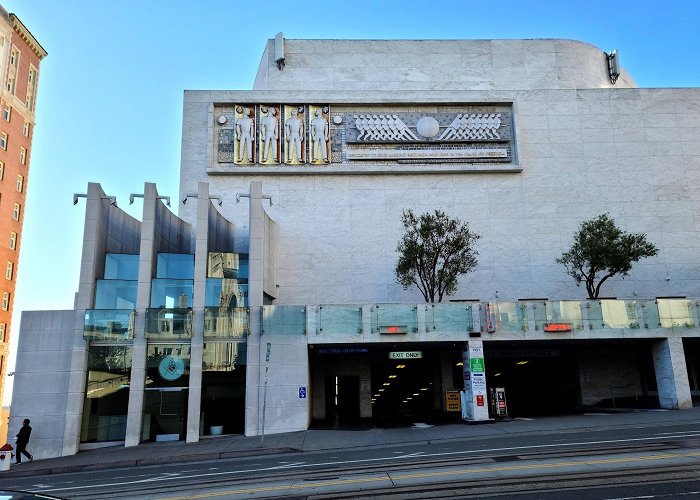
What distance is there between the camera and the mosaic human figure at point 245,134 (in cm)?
3744

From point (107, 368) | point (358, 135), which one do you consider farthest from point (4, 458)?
point (358, 135)

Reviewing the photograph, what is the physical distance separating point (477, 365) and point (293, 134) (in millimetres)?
19881

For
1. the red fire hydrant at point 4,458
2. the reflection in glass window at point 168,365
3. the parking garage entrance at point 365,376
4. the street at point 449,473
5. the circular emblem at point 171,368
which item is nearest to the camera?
the street at point 449,473

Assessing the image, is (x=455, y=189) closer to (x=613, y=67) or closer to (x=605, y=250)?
(x=605, y=250)

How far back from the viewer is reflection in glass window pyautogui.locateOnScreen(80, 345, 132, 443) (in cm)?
2541

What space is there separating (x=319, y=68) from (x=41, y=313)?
25427 millimetres

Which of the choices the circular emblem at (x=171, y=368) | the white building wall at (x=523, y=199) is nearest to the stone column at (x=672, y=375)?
the white building wall at (x=523, y=199)

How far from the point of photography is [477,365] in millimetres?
27359

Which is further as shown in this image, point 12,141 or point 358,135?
point 12,141

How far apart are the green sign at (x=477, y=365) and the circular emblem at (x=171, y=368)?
13954mm

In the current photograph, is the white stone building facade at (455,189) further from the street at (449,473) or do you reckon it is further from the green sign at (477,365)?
the street at (449,473)

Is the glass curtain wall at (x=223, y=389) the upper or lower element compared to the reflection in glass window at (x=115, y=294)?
lower

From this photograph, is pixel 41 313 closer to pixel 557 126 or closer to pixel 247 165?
pixel 247 165

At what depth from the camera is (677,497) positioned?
909cm
